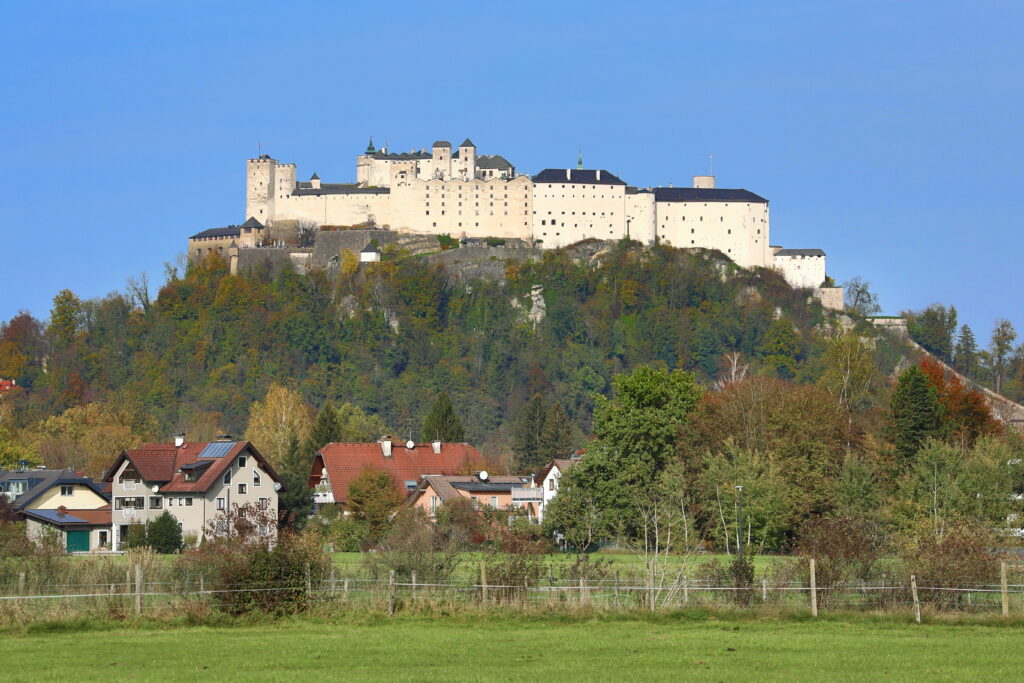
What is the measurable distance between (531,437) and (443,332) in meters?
54.3

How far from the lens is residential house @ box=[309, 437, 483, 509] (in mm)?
58219

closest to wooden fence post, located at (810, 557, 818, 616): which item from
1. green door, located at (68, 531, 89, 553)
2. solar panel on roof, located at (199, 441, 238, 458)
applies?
solar panel on roof, located at (199, 441, 238, 458)

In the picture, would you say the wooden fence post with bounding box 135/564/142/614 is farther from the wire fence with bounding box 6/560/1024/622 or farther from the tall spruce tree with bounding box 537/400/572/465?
the tall spruce tree with bounding box 537/400/572/465

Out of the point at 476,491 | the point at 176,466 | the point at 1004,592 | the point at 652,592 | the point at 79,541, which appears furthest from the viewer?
the point at 476,491

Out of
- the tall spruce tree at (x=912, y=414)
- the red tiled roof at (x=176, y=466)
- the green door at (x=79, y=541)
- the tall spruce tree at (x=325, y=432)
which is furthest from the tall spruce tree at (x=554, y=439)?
the green door at (x=79, y=541)

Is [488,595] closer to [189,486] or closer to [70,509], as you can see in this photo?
[189,486]

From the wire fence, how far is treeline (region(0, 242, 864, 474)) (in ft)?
353

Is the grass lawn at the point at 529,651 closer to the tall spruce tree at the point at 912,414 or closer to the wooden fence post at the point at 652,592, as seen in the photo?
the wooden fence post at the point at 652,592

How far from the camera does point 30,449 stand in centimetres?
7844

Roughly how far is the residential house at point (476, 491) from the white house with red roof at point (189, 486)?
510 cm

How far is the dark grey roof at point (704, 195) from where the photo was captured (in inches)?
5546

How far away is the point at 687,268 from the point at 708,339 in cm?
653

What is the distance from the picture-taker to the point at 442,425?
2926 inches

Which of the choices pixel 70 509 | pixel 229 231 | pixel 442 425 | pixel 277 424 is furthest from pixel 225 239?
pixel 70 509
